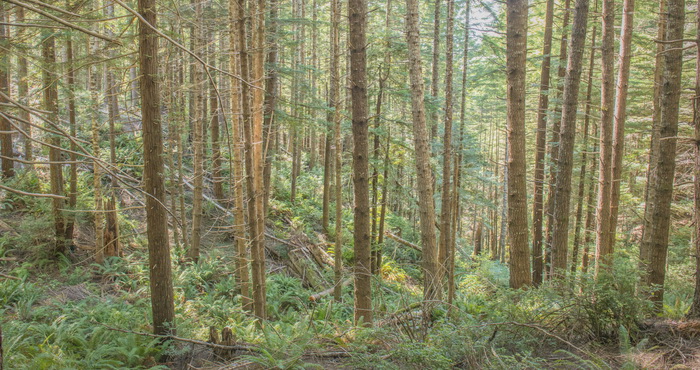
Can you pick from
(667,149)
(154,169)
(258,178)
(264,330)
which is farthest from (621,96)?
(154,169)

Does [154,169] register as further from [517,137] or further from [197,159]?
[197,159]

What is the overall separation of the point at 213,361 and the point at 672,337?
4893 mm

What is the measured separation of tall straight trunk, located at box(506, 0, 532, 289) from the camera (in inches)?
237

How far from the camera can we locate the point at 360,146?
580 cm

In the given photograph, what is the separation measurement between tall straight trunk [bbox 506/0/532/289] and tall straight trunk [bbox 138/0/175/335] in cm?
504

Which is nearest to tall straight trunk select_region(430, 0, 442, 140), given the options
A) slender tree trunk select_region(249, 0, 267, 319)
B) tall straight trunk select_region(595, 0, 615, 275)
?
tall straight trunk select_region(595, 0, 615, 275)

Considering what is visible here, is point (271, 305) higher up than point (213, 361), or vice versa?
point (213, 361)

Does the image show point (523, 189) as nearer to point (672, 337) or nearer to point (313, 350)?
point (672, 337)

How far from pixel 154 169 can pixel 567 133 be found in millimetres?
7010

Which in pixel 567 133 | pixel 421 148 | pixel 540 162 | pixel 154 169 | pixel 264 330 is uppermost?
pixel 567 133

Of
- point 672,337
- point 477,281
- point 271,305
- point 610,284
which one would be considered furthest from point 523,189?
point 477,281

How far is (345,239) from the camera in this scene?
14.2 m

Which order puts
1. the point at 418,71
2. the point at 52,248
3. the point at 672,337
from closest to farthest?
the point at 672,337 → the point at 418,71 → the point at 52,248

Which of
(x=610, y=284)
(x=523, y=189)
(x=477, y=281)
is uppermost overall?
(x=523, y=189)
